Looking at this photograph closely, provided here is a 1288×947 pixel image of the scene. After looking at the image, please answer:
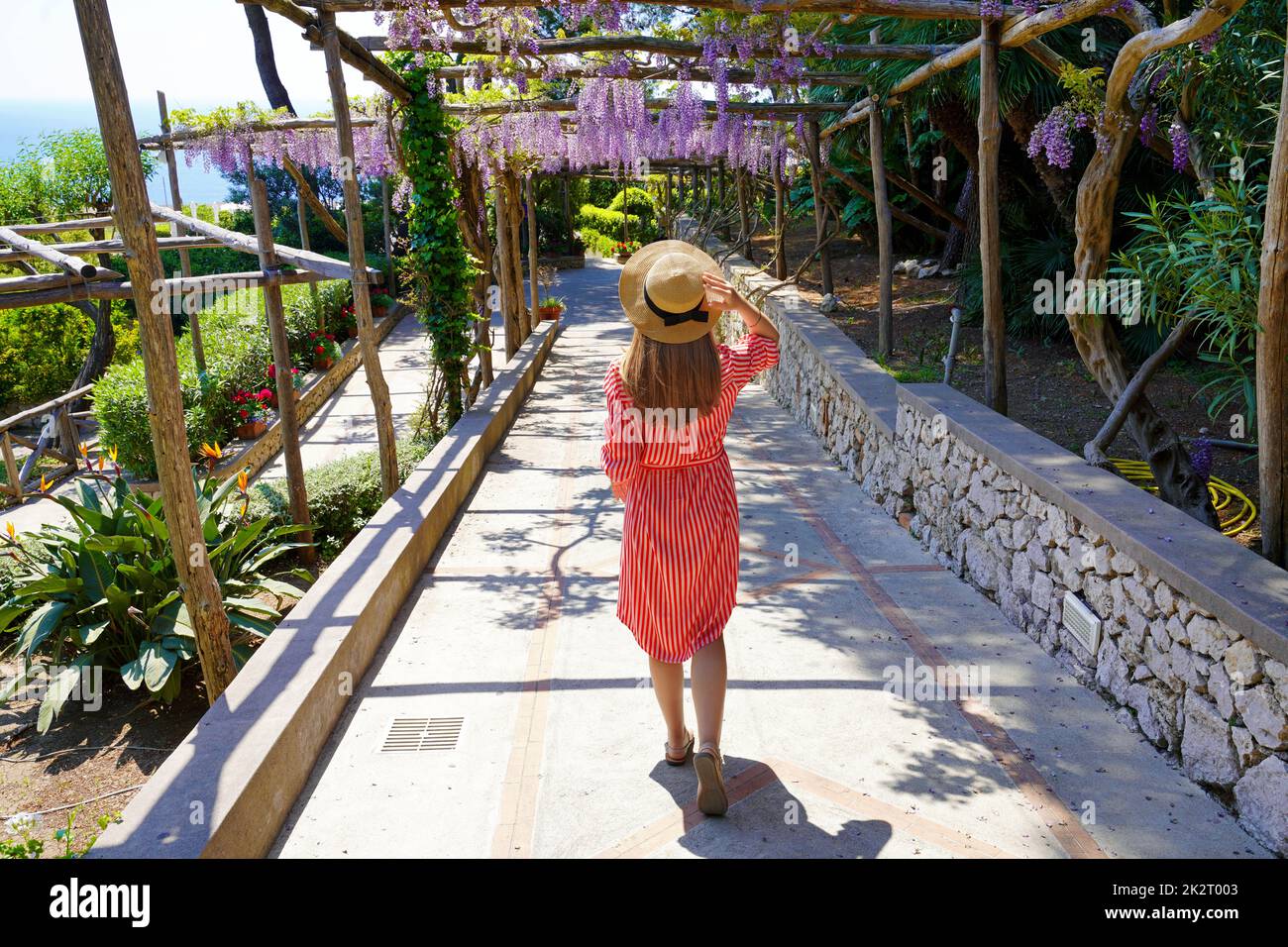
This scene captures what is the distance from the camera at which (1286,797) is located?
2623 mm

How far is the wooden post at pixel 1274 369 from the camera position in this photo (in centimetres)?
339

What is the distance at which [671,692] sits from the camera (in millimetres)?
3107

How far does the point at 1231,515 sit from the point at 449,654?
12.6 feet

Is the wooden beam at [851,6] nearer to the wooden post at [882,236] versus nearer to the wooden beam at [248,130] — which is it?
the wooden post at [882,236]

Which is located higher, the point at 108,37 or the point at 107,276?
the point at 108,37

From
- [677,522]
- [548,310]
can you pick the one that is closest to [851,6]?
[677,522]

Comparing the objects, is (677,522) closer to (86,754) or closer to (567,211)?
(86,754)

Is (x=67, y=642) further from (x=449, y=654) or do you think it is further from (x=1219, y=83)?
(x=1219, y=83)

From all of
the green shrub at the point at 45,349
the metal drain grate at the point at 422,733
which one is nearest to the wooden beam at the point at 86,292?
the metal drain grate at the point at 422,733

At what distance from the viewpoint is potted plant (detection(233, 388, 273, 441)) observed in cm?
1077

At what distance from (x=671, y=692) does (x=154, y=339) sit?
2.17m

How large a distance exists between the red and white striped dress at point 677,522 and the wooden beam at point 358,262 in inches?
135

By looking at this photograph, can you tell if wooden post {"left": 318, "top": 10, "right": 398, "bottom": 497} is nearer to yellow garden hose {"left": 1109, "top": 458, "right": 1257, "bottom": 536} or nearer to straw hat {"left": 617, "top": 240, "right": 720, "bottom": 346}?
straw hat {"left": 617, "top": 240, "right": 720, "bottom": 346}
